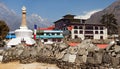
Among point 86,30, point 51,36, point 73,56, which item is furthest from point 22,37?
point 86,30

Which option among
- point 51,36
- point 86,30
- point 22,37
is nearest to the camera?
point 22,37

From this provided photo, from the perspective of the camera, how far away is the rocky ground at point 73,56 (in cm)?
2475

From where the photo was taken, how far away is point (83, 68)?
2712 cm

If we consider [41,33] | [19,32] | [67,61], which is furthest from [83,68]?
[41,33]

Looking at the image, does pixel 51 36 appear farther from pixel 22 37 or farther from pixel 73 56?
pixel 73 56

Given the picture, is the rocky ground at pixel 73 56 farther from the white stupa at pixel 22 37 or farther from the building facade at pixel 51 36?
the building facade at pixel 51 36

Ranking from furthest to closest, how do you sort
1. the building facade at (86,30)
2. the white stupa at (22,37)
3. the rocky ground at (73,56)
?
1. the building facade at (86,30)
2. the white stupa at (22,37)
3. the rocky ground at (73,56)

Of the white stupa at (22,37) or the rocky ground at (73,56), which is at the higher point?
the white stupa at (22,37)

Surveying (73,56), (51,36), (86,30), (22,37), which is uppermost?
(86,30)

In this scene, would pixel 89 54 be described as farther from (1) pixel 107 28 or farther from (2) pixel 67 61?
(1) pixel 107 28

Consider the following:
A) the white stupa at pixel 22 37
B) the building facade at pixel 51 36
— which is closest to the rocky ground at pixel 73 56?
the white stupa at pixel 22 37

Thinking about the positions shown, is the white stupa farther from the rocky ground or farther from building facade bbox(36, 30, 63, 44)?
building facade bbox(36, 30, 63, 44)

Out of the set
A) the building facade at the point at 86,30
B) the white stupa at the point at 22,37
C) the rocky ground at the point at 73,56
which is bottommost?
the rocky ground at the point at 73,56

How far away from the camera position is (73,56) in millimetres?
29969
